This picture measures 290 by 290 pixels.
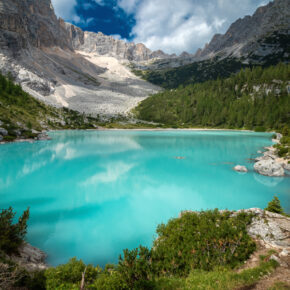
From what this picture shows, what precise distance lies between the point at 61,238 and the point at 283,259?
35.8ft

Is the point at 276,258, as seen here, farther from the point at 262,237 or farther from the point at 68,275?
the point at 68,275

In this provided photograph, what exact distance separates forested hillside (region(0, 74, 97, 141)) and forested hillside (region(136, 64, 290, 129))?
5896 centimetres

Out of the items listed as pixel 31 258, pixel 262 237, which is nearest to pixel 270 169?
pixel 262 237

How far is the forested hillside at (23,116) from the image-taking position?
169 feet

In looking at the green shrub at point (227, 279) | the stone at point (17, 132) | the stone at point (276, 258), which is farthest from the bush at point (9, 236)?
the stone at point (17, 132)

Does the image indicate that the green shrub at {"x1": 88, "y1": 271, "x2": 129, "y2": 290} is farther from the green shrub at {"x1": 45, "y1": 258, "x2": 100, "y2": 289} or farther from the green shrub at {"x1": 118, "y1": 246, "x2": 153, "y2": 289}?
the green shrub at {"x1": 45, "y1": 258, "x2": 100, "y2": 289}

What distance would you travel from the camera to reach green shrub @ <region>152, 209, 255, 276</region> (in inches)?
277

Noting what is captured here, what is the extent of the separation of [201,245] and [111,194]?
41.1ft

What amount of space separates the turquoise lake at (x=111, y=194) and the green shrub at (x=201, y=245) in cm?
333

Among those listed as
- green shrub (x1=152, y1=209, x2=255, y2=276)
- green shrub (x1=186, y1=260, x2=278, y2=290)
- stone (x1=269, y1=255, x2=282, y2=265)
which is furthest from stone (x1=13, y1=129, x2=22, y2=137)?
stone (x1=269, y1=255, x2=282, y2=265)

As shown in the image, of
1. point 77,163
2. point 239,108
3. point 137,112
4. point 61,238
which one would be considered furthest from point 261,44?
point 61,238

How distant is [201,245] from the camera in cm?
778

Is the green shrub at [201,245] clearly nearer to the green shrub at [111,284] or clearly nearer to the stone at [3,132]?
the green shrub at [111,284]

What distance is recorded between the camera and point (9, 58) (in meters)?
117
